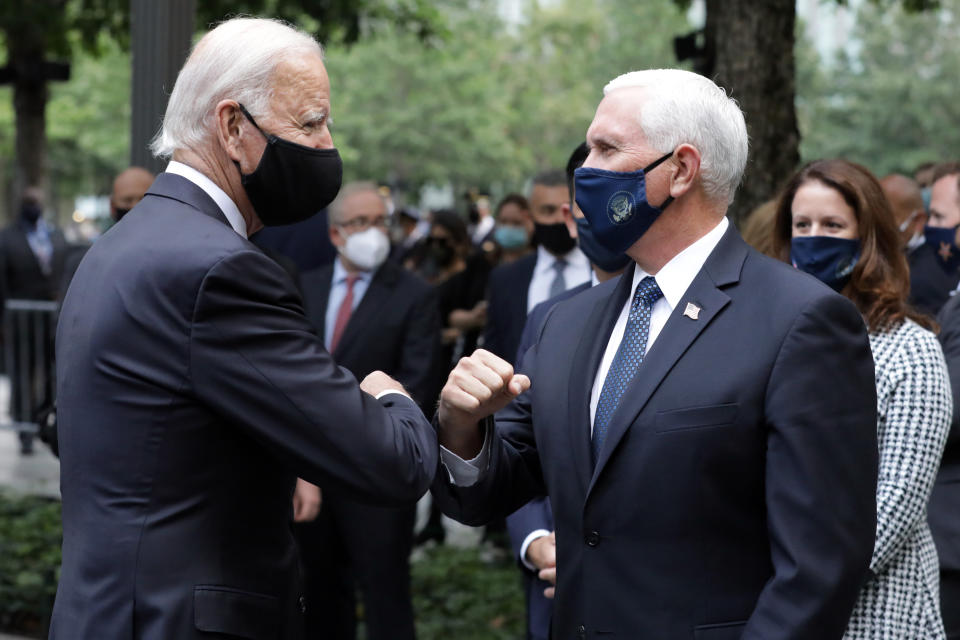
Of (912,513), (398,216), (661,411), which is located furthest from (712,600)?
(398,216)

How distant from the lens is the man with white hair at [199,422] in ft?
8.38

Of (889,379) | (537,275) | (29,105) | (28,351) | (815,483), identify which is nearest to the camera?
(815,483)

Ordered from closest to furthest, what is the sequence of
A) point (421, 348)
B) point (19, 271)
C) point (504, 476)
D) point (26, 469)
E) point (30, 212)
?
point (504, 476) → point (421, 348) → point (26, 469) → point (19, 271) → point (30, 212)

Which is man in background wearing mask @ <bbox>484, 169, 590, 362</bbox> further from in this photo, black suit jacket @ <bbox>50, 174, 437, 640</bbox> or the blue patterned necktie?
black suit jacket @ <bbox>50, 174, 437, 640</bbox>

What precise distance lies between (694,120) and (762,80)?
425cm

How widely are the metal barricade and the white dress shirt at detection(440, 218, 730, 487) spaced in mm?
9387

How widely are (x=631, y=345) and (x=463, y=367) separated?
0.39 metres

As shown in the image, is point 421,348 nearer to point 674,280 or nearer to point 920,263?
point 920,263

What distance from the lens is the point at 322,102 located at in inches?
114

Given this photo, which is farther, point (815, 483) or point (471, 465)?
point (471, 465)

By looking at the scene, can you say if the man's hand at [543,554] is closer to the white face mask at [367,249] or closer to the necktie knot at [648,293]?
the necktie knot at [648,293]

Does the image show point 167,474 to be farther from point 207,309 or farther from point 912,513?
point 912,513

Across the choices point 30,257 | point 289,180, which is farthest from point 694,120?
point 30,257

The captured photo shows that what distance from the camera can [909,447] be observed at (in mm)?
3258
